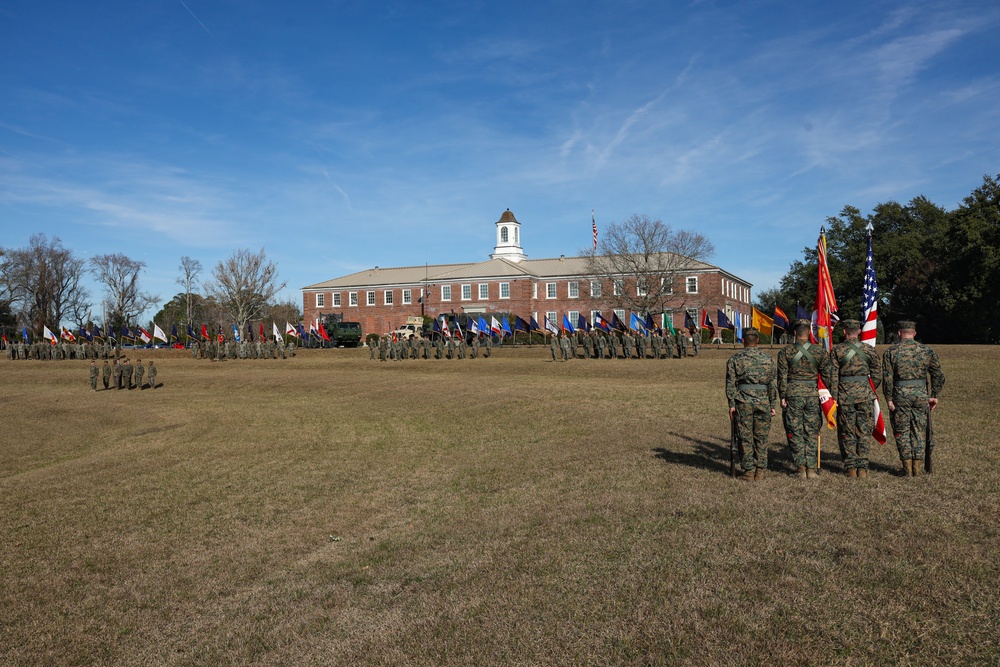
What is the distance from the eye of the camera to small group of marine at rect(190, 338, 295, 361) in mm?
50812

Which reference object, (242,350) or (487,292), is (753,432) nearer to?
(242,350)

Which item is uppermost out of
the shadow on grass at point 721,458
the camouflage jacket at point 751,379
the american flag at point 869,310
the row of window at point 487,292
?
the row of window at point 487,292

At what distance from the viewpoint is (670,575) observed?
652 cm

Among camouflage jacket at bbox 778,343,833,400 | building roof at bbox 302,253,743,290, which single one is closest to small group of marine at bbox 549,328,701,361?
camouflage jacket at bbox 778,343,833,400

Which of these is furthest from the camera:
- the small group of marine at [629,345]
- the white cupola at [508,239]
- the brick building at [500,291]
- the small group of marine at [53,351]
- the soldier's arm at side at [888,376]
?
the white cupola at [508,239]

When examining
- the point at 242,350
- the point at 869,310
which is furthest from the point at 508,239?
the point at 869,310

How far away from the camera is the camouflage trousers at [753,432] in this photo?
9953 millimetres

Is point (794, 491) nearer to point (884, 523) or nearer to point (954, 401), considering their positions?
point (884, 523)

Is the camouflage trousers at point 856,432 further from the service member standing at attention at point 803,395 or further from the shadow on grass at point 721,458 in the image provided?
the shadow on grass at point 721,458

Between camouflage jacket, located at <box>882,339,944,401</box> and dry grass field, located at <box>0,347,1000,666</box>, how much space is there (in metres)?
1.21

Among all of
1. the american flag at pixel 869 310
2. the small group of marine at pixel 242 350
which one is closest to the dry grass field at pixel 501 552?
the american flag at pixel 869 310

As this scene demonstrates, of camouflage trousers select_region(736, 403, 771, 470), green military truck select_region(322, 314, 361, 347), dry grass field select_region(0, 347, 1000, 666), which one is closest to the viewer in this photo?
dry grass field select_region(0, 347, 1000, 666)

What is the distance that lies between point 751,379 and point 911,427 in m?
2.26

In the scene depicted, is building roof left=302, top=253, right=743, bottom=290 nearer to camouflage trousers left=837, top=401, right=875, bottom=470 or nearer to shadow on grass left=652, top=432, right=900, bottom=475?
shadow on grass left=652, top=432, right=900, bottom=475
